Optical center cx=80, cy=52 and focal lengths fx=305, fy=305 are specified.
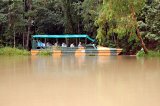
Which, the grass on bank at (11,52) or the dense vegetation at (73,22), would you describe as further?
the grass on bank at (11,52)

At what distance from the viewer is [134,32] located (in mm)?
19453

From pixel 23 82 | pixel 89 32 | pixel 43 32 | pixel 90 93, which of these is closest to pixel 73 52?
pixel 89 32

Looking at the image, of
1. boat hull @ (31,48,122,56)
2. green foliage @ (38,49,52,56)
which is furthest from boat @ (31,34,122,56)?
green foliage @ (38,49,52,56)

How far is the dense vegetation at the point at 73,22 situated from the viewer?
21922 millimetres

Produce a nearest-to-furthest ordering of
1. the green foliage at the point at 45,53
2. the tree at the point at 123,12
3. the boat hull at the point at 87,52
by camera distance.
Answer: the tree at the point at 123,12 < the boat hull at the point at 87,52 < the green foliage at the point at 45,53

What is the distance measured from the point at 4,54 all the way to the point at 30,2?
609 cm

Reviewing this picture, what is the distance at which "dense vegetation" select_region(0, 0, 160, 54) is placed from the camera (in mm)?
21922

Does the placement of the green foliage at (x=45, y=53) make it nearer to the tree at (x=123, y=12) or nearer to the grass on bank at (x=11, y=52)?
the grass on bank at (x=11, y=52)

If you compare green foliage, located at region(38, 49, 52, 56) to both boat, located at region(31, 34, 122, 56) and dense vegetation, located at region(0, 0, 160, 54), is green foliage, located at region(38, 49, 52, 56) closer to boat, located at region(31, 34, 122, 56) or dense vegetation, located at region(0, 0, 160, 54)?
boat, located at region(31, 34, 122, 56)

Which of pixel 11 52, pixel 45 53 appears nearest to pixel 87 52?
pixel 45 53

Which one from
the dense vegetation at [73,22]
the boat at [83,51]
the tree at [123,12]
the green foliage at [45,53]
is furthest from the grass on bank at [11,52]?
the tree at [123,12]

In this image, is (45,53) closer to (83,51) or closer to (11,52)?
(11,52)

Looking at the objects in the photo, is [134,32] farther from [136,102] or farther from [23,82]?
[136,102]

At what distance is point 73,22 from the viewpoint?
29000 millimetres
